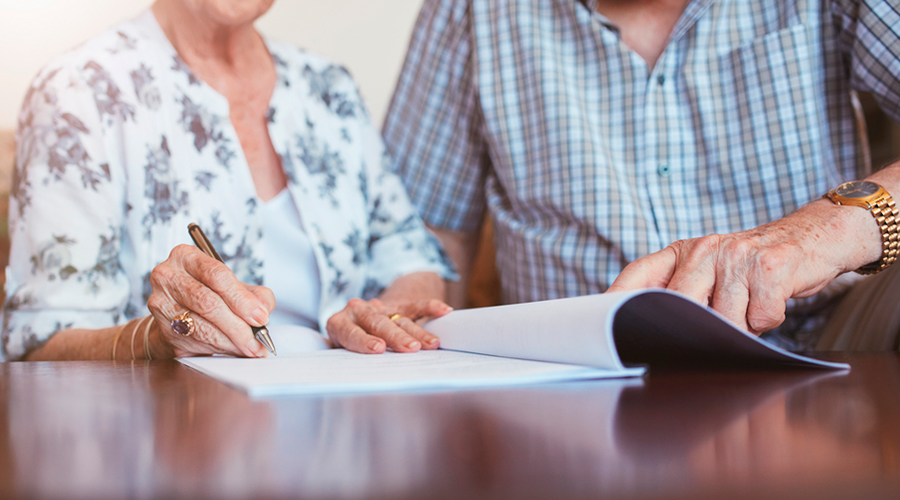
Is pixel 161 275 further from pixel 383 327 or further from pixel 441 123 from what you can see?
pixel 441 123

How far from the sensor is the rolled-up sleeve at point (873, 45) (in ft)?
3.01

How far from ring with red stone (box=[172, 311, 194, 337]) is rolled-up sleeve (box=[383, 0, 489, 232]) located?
0.77 metres

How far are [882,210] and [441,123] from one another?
32.5 inches

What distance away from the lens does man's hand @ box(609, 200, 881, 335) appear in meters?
0.57

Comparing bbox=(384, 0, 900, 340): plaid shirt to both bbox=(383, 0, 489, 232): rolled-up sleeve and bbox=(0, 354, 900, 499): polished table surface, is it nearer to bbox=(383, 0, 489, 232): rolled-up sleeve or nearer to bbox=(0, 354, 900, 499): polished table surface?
bbox=(383, 0, 489, 232): rolled-up sleeve

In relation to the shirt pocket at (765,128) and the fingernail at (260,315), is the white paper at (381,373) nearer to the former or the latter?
the fingernail at (260,315)

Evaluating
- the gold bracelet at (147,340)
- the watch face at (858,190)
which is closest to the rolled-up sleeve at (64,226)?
the gold bracelet at (147,340)

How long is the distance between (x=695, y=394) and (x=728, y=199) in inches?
31.7

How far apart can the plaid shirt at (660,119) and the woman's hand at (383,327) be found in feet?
1.34

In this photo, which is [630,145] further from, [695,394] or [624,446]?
[624,446]

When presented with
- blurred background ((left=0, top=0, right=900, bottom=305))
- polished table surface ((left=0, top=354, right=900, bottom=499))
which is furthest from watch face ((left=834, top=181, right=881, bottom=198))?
polished table surface ((left=0, top=354, right=900, bottom=499))

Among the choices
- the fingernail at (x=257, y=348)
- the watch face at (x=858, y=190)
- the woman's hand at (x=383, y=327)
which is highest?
the watch face at (x=858, y=190)

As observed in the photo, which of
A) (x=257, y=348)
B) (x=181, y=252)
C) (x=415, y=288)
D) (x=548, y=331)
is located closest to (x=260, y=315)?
(x=257, y=348)

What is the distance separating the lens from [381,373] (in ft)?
1.42
